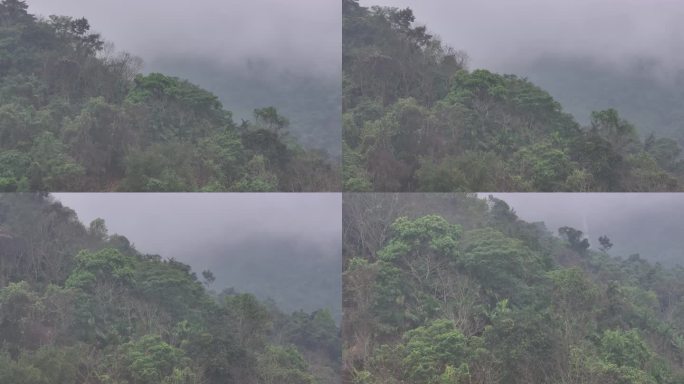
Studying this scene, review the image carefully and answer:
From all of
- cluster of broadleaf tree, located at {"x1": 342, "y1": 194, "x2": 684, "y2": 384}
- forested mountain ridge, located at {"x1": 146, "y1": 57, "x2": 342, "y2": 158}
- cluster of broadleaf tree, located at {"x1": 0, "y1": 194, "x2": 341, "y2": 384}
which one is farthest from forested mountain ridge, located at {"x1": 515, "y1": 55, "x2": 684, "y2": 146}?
cluster of broadleaf tree, located at {"x1": 0, "y1": 194, "x2": 341, "y2": 384}

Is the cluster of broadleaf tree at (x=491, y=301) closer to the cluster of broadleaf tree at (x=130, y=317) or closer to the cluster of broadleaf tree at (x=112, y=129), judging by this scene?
the cluster of broadleaf tree at (x=130, y=317)

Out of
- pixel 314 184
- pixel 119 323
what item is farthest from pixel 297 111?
pixel 119 323

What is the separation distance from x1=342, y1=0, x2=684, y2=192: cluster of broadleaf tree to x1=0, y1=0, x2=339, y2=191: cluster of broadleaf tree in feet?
2.03

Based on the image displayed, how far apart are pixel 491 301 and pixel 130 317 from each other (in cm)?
367

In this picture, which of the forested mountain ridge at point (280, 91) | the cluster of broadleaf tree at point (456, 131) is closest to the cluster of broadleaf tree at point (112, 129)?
the forested mountain ridge at point (280, 91)

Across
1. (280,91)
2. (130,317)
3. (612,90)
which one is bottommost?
(130,317)

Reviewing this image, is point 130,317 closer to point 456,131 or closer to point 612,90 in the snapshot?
point 456,131

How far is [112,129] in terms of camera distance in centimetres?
1273

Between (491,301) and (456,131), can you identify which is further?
(456,131)

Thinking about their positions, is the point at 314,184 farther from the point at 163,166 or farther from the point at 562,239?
the point at 562,239

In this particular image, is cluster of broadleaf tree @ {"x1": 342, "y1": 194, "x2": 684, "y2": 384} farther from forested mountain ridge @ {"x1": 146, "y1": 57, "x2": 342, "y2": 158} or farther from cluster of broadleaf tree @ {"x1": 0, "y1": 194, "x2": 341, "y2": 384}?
forested mountain ridge @ {"x1": 146, "y1": 57, "x2": 342, "y2": 158}

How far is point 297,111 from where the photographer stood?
1287cm

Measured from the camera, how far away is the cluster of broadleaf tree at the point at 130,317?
12234 millimetres

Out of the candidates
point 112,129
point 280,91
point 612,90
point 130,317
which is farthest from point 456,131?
point 130,317
